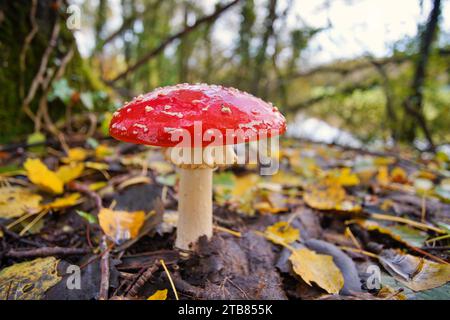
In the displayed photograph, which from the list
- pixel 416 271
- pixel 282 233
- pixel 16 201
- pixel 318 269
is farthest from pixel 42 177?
pixel 416 271

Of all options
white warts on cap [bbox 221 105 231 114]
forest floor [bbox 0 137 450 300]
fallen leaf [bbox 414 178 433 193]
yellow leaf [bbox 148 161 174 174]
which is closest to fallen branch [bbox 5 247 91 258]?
forest floor [bbox 0 137 450 300]

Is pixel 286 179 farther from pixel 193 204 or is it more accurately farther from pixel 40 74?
pixel 40 74

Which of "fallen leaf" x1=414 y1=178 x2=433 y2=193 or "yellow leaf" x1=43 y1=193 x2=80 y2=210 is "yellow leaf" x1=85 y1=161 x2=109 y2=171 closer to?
"yellow leaf" x1=43 y1=193 x2=80 y2=210

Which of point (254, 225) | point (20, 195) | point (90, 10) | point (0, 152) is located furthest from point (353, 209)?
point (90, 10)

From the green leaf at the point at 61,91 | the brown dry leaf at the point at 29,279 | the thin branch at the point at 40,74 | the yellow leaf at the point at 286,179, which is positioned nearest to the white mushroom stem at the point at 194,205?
the brown dry leaf at the point at 29,279

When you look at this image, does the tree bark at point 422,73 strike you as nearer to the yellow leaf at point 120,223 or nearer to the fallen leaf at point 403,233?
the fallen leaf at point 403,233
